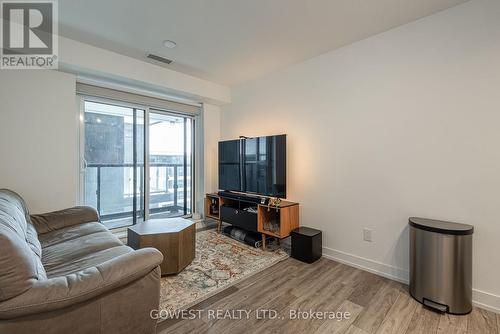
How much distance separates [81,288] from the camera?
1144 mm

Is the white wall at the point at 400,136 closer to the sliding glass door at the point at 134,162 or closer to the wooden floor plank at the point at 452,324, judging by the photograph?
the wooden floor plank at the point at 452,324

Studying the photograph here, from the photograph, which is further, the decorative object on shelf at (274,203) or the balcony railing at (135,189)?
the balcony railing at (135,189)

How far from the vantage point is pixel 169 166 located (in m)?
4.00

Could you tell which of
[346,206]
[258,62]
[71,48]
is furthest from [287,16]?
[71,48]

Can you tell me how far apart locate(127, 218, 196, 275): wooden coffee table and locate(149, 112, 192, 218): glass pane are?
1485 mm

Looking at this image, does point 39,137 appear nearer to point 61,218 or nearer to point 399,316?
point 61,218

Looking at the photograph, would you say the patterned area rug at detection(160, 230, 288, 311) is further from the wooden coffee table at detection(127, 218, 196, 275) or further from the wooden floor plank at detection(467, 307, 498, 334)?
the wooden floor plank at detection(467, 307, 498, 334)

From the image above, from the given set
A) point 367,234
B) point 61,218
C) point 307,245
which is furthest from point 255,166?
point 61,218

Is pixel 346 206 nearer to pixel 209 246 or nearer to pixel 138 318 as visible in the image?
pixel 209 246

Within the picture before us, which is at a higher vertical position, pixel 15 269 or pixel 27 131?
pixel 27 131

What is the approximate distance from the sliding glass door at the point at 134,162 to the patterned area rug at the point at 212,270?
3.64ft

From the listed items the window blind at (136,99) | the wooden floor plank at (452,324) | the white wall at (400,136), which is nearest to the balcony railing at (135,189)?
the window blind at (136,99)

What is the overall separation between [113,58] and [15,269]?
2557mm

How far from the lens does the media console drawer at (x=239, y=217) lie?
10.2 ft
